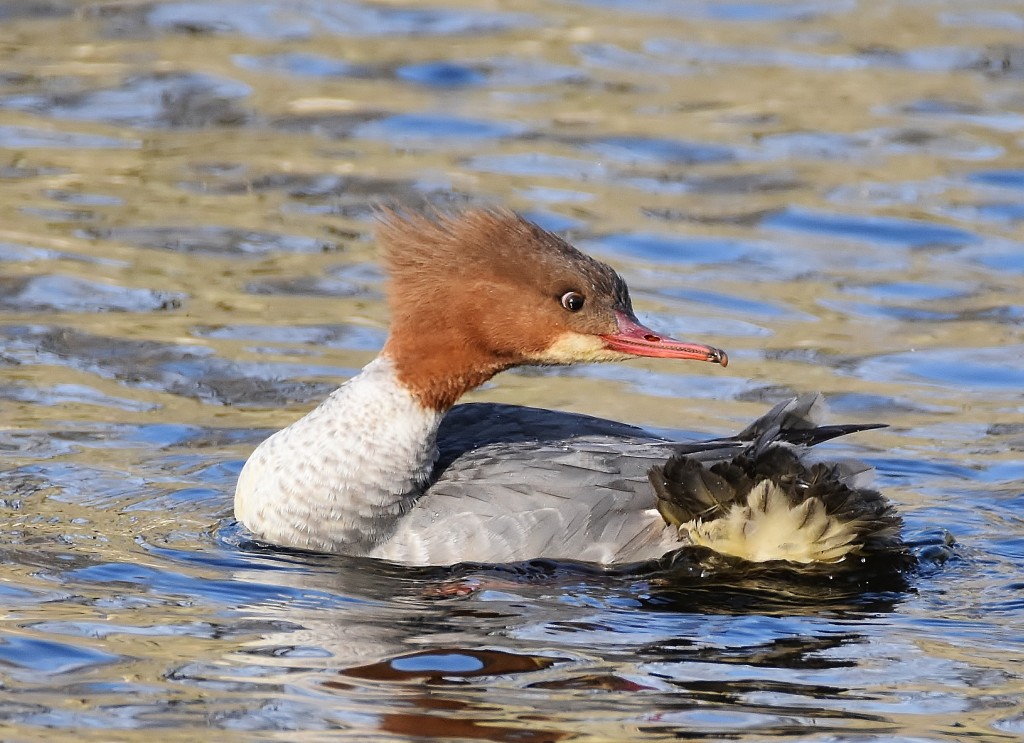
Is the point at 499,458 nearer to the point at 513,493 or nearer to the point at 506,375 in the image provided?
the point at 513,493

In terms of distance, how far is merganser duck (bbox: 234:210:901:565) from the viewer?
6422 millimetres

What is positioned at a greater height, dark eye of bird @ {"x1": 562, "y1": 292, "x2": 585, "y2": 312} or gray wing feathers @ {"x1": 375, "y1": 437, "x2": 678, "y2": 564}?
dark eye of bird @ {"x1": 562, "y1": 292, "x2": 585, "y2": 312}

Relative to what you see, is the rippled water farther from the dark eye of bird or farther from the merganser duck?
the dark eye of bird

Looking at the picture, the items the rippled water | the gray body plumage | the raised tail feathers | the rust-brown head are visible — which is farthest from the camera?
the rust-brown head

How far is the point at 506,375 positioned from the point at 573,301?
2.65 m

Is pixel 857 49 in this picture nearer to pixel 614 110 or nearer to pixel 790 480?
pixel 614 110

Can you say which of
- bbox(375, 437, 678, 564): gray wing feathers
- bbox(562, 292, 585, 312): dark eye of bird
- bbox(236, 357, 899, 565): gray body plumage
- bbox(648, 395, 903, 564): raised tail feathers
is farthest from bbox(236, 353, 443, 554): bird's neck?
bbox(648, 395, 903, 564): raised tail feathers

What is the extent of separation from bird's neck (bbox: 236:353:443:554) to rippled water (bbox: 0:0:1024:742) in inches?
7.2

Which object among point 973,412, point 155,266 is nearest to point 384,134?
point 155,266

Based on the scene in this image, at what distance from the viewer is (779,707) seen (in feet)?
17.0

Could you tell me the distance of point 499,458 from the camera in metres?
6.66

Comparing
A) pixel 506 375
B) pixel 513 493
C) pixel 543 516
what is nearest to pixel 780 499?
pixel 543 516

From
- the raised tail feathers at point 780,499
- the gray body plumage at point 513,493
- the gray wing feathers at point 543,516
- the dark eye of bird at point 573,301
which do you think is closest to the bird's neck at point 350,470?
the gray body plumage at point 513,493

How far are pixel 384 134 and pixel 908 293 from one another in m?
3.84
